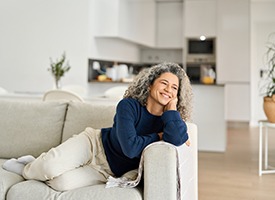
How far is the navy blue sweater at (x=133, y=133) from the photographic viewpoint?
1829 mm

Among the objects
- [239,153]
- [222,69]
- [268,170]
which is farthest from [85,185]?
[222,69]

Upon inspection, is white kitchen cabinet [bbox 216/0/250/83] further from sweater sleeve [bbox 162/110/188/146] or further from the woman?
sweater sleeve [bbox 162/110/188/146]

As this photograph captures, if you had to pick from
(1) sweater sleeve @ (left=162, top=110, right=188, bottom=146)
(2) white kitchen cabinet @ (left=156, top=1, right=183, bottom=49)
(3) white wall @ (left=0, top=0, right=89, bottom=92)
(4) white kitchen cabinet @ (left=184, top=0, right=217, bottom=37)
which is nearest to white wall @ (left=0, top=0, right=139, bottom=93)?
(3) white wall @ (left=0, top=0, right=89, bottom=92)

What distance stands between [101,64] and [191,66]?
2.31m

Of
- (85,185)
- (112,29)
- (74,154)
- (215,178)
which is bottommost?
(215,178)

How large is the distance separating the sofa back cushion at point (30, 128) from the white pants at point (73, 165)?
478 mm

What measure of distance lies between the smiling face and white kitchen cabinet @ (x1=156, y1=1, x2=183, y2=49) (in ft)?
19.6

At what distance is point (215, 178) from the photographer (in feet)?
11.5

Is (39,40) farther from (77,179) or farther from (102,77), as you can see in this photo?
(77,179)

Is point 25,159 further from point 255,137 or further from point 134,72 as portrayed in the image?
point 134,72

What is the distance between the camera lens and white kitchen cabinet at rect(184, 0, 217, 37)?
7.48 m

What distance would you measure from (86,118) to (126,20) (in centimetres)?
420

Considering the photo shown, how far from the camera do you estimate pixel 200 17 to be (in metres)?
7.50

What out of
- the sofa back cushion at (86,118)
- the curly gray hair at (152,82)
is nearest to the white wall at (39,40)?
the sofa back cushion at (86,118)
